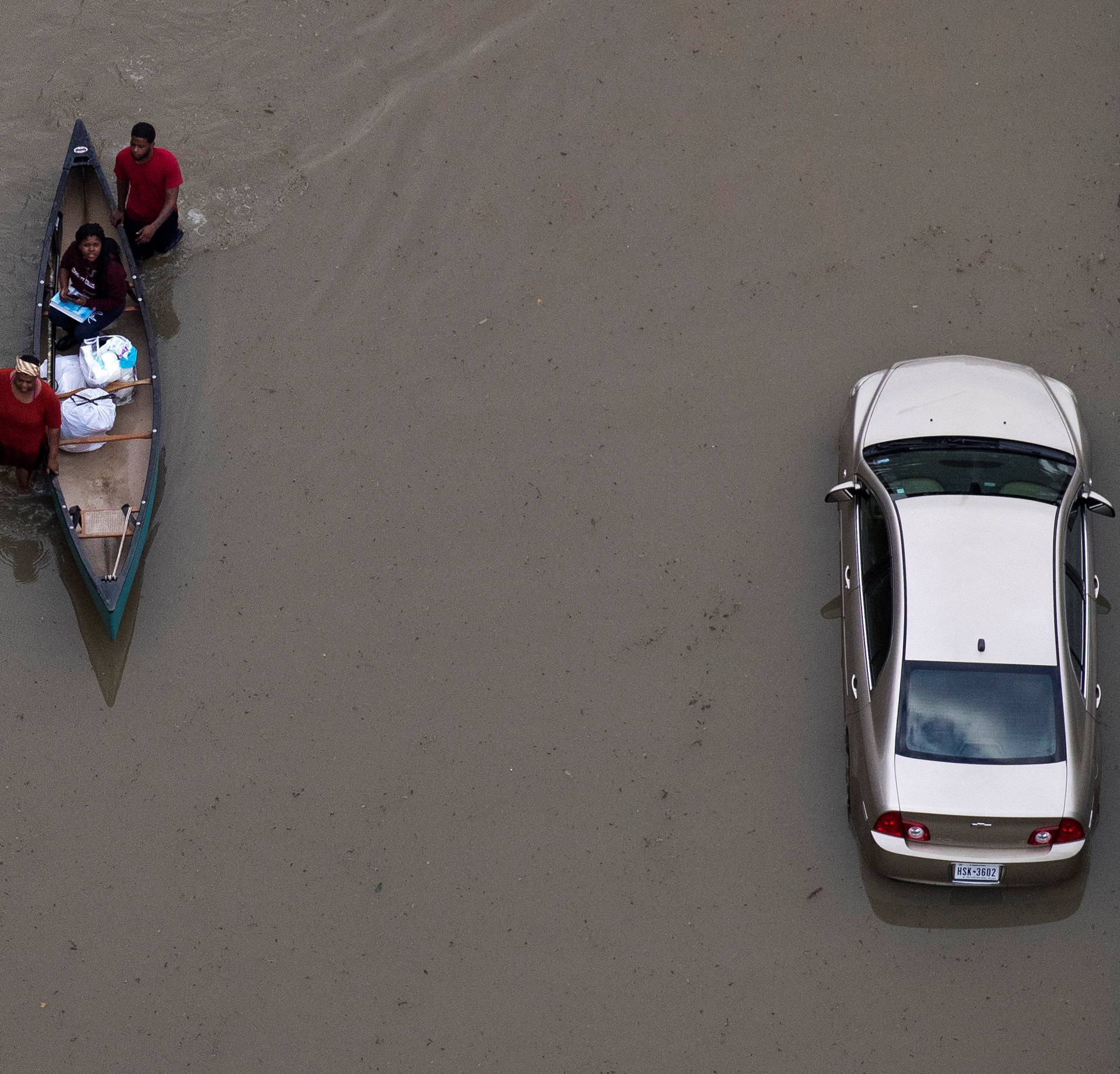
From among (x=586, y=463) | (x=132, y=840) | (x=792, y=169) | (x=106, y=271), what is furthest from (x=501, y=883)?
(x=792, y=169)

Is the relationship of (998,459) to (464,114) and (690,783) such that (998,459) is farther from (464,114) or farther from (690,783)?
(464,114)

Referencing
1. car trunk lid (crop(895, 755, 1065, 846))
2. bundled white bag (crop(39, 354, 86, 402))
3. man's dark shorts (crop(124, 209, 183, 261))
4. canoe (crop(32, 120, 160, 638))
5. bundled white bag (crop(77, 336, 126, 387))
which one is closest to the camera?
car trunk lid (crop(895, 755, 1065, 846))

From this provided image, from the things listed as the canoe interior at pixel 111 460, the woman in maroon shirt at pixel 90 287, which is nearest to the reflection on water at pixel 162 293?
the canoe interior at pixel 111 460

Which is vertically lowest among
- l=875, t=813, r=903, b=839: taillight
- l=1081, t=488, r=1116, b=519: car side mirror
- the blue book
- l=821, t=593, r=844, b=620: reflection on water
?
l=875, t=813, r=903, b=839: taillight

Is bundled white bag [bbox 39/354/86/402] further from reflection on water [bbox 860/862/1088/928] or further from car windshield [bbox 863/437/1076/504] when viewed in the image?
reflection on water [bbox 860/862/1088/928]

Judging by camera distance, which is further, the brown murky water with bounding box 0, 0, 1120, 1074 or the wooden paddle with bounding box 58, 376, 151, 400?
the wooden paddle with bounding box 58, 376, 151, 400

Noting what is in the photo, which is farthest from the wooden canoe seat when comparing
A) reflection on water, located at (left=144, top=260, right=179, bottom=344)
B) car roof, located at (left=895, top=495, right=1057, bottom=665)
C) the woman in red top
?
car roof, located at (left=895, top=495, right=1057, bottom=665)

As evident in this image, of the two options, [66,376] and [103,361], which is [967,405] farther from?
[66,376]

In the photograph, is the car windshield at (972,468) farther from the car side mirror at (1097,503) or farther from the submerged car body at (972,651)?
the car side mirror at (1097,503)
